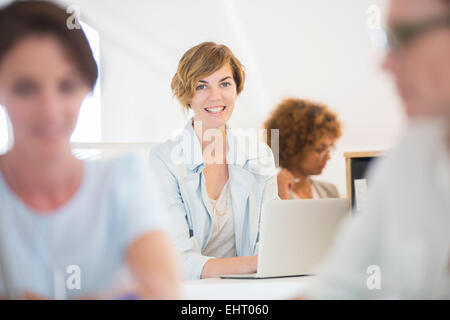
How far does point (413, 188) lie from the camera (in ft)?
3.15

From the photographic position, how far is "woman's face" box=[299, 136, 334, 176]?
58.4 inches

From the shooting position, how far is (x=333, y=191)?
1.41m

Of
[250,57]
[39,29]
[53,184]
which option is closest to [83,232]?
[53,184]

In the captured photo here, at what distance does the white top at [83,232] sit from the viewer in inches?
40.8

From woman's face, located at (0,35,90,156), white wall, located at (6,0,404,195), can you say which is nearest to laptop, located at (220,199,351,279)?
white wall, located at (6,0,404,195)

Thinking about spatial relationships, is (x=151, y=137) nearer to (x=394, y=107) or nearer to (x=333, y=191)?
(x=333, y=191)

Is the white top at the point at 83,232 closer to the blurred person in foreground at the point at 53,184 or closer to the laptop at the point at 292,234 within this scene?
the blurred person in foreground at the point at 53,184

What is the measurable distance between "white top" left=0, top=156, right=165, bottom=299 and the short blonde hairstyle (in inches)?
18.7

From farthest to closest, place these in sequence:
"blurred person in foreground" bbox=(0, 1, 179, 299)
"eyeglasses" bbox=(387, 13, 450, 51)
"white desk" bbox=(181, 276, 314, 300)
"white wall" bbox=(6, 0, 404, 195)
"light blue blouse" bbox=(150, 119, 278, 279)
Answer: "light blue blouse" bbox=(150, 119, 278, 279) < "white wall" bbox=(6, 0, 404, 195) < "white desk" bbox=(181, 276, 314, 300) < "blurred person in foreground" bbox=(0, 1, 179, 299) < "eyeglasses" bbox=(387, 13, 450, 51)

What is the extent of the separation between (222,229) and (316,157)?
1.01 ft

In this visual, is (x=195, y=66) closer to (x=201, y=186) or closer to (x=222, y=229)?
(x=201, y=186)

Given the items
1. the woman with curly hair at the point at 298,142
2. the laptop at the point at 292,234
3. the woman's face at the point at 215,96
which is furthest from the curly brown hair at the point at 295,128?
the laptop at the point at 292,234

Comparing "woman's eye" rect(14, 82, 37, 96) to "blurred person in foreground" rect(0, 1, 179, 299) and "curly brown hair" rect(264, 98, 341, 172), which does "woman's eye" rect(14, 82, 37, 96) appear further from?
"curly brown hair" rect(264, 98, 341, 172)
